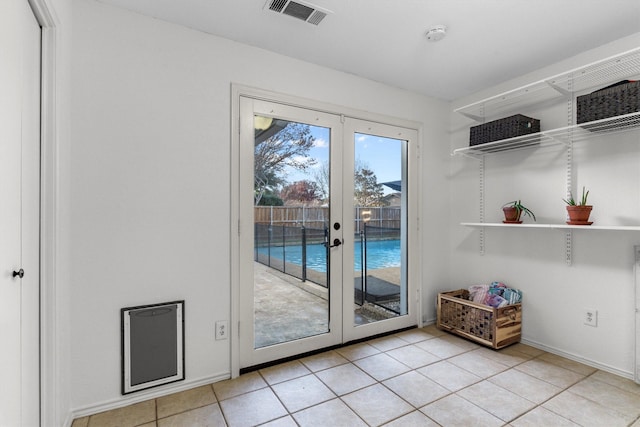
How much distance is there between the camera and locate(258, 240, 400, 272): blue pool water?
100 inches

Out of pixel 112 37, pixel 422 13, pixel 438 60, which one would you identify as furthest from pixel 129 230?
pixel 438 60

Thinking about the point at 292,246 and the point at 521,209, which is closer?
the point at 292,246

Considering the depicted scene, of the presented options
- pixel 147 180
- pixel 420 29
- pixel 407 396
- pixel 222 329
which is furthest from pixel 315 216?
pixel 420 29

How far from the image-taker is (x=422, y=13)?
6.44 ft

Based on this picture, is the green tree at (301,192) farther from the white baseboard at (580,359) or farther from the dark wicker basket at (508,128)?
the white baseboard at (580,359)

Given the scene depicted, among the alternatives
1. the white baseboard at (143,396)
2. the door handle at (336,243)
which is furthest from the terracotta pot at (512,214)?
the white baseboard at (143,396)

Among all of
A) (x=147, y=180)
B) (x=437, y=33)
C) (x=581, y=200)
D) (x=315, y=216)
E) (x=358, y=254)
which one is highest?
(x=437, y=33)

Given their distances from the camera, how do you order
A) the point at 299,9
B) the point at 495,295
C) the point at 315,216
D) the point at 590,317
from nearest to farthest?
1. the point at 299,9
2. the point at 590,317
3. the point at 315,216
4. the point at 495,295

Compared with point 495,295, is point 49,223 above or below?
above

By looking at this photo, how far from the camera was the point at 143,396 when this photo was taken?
1948 millimetres

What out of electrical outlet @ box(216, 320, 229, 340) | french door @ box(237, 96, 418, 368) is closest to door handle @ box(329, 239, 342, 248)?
french door @ box(237, 96, 418, 368)

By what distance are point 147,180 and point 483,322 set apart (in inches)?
110

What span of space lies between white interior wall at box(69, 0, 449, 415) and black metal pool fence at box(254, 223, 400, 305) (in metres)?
0.29

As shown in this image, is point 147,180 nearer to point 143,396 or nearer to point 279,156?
point 279,156
